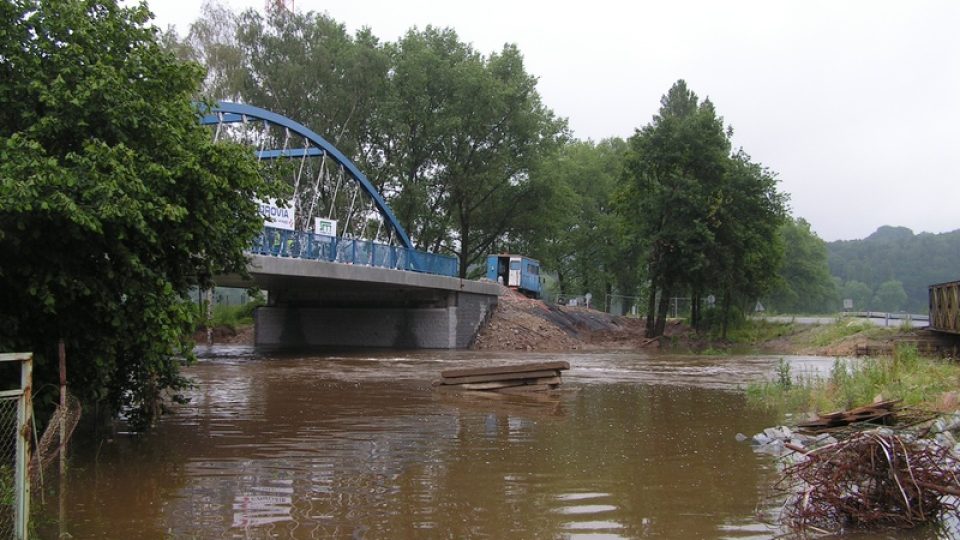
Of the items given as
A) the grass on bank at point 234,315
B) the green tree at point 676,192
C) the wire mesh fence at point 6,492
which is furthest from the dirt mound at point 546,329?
the wire mesh fence at point 6,492

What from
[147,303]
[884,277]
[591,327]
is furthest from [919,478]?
[884,277]

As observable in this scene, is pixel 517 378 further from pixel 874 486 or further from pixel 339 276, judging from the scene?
pixel 339 276

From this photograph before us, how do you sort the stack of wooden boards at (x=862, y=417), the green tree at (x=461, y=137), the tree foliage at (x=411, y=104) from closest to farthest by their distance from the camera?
the stack of wooden boards at (x=862, y=417) → the tree foliage at (x=411, y=104) → the green tree at (x=461, y=137)

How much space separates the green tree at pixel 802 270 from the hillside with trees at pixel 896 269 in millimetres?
19082

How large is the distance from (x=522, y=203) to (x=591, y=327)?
13464mm

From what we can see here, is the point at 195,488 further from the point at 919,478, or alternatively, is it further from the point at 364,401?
the point at 364,401

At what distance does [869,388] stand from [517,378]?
7.06 metres

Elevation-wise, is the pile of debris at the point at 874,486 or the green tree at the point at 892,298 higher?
the green tree at the point at 892,298

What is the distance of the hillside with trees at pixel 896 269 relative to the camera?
117 meters

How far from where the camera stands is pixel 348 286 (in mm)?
38062

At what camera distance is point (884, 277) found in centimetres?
13162

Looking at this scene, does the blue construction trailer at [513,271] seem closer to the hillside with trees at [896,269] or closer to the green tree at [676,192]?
the green tree at [676,192]

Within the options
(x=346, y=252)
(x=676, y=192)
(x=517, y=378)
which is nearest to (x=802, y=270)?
(x=676, y=192)

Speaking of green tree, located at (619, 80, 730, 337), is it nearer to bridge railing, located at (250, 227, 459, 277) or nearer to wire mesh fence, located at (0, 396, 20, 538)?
bridge railing, located at (250, 227, 459, 277)
